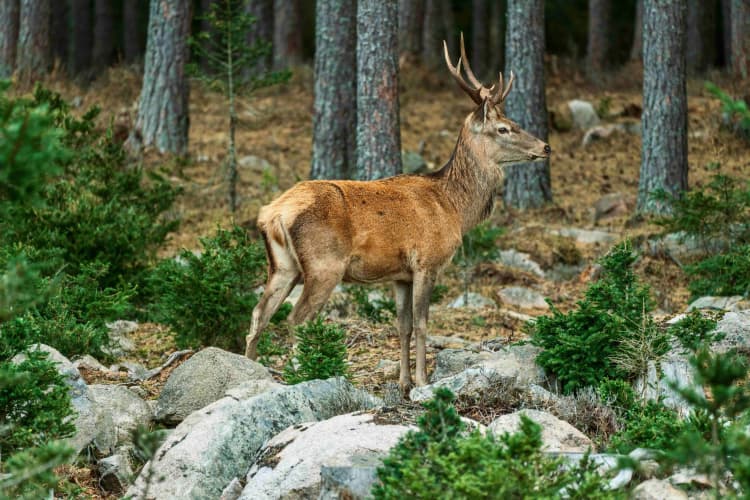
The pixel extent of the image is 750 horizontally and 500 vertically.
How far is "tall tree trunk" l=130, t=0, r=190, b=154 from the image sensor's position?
59.4ft

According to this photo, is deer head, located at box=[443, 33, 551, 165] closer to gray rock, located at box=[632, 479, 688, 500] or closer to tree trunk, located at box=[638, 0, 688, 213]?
gray rock, located at box=[632, 479, 688, 500]

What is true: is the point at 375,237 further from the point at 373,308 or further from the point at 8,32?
the point at 8,32

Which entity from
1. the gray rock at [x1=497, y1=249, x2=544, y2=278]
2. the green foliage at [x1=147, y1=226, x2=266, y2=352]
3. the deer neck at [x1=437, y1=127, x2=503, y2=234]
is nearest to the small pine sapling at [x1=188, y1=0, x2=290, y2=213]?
the gray rock at [x1=497, y1=249, x2=544, y2=278]

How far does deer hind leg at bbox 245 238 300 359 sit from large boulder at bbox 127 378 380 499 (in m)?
1.71

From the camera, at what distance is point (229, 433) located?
6.80 m

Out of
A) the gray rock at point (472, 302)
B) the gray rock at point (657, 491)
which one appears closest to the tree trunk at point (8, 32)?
the gray rock at point (472, 302)

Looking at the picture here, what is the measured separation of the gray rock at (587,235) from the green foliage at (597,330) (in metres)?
6.51

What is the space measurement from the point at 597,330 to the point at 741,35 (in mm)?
14942

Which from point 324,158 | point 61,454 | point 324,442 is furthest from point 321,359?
point 324,158

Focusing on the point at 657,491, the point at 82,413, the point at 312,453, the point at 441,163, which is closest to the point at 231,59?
the point at 441,163

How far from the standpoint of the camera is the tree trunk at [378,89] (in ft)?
43.7

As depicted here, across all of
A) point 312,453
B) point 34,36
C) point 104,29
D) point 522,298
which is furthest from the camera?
point 104,29

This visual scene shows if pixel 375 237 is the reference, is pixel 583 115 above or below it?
above

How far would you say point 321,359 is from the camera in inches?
319
